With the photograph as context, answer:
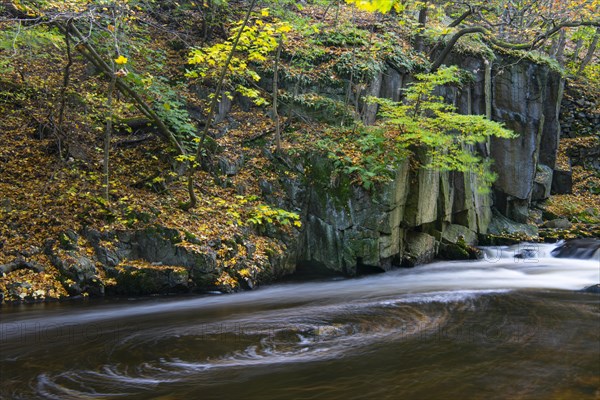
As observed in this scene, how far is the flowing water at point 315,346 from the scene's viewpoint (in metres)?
3.75

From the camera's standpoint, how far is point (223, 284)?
8.55 meters

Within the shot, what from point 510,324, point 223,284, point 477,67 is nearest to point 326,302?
point 223,284

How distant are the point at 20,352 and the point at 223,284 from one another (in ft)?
13.0

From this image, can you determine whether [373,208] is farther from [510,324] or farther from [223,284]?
[510,324]

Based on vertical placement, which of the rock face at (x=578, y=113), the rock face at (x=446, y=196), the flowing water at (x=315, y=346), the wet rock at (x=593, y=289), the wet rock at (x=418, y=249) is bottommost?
the wet rock at (x=593, y=289)

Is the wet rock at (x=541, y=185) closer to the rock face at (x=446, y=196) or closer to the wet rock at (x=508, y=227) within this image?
the rock face at (x=446, y=196)

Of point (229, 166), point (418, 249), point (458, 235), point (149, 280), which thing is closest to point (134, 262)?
point (149, 280)

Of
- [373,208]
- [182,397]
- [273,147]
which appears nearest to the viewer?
[182,397]

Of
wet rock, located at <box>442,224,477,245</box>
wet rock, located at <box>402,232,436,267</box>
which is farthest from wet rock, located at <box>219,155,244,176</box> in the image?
wet rock, located at <box>442,224,477,245</box>

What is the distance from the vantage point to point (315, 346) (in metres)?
5.02

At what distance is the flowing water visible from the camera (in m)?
3.75

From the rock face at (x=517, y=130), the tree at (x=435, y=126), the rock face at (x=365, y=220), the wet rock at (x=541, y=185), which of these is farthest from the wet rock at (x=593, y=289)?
the wet rock at (x=541, y=185)

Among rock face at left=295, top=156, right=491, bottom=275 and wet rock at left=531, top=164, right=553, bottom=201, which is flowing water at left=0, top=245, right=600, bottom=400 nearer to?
rock face at left=295, top=156, right=491, bottom=275

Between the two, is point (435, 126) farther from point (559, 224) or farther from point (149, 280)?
point (559, 224)
